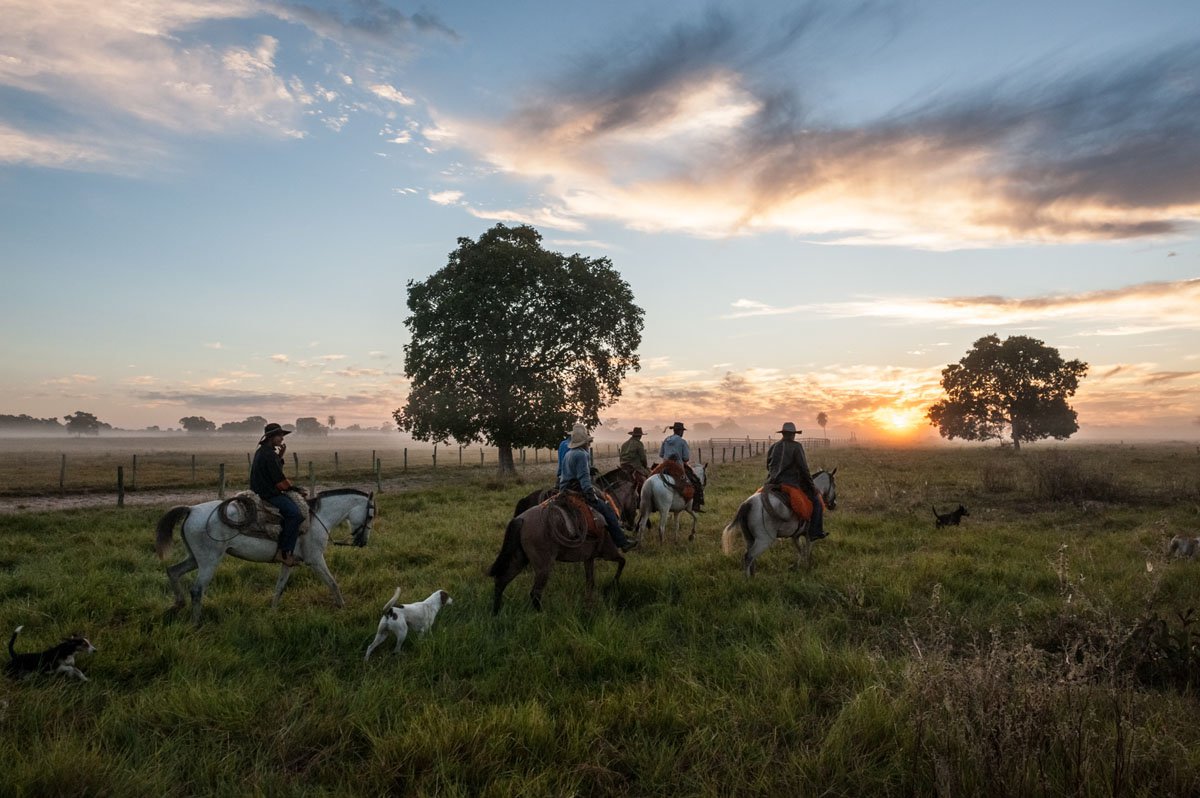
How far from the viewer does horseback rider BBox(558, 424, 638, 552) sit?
26.8 feet

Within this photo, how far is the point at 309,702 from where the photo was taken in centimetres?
479

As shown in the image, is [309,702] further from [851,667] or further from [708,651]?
[851,667]

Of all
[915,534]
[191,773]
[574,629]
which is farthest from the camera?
[915,534]

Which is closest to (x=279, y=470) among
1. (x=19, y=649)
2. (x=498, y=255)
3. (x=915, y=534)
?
(x=19, y=649)

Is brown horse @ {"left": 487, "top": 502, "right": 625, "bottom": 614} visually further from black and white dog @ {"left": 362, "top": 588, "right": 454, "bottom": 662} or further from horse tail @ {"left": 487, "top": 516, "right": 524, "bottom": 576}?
black and white dog @ {"left": 362, "top": 588, "right": 454, "bottom": 662}

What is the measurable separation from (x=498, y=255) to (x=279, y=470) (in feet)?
75.8

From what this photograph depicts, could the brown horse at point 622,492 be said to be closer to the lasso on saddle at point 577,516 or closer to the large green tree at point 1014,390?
the lasso on saddle at point 577,516

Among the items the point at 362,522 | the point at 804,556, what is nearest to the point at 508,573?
the point at 362,522

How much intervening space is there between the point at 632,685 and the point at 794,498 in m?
5.39

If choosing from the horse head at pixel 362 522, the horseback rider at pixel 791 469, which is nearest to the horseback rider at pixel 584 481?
the horse head at pixel 362 522

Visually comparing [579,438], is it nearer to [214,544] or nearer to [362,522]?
[362,522]

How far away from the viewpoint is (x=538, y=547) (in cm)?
748

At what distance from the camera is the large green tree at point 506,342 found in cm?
2909

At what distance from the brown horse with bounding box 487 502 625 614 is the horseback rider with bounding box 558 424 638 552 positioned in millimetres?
530
